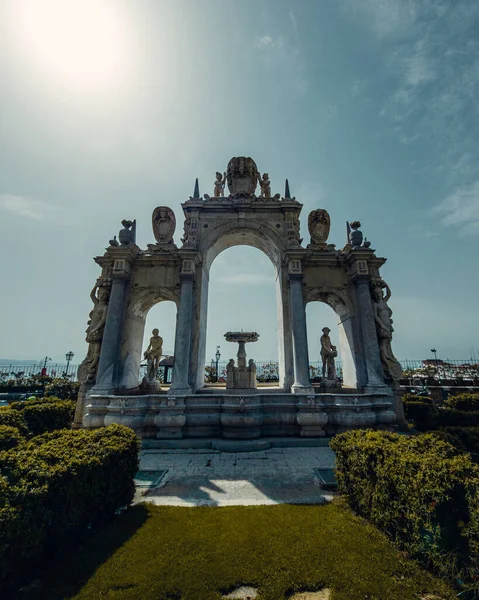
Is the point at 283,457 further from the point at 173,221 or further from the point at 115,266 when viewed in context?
the point at 173,221

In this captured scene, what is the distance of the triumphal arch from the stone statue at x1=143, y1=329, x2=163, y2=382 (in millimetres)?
74

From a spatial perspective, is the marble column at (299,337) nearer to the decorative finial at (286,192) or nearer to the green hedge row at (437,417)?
the decorative finial at (286,192)

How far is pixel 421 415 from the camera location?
577 inches

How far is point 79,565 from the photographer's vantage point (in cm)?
405

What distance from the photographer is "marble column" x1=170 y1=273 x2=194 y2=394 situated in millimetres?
12523

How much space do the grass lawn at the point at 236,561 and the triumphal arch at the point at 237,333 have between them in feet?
19.1

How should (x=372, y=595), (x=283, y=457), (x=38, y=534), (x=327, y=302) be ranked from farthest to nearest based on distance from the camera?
1. (x=327, y=302)
2. (x=283, y=457)
3. (x=38, y=534)
4. (x=372, y=595)

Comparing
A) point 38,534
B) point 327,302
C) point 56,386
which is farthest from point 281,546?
point 56,386

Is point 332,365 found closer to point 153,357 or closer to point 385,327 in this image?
point 385,327

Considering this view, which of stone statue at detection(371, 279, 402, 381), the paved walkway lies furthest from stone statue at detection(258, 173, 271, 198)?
the paved walkway

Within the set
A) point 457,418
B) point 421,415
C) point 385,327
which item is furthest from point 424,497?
point 457,418

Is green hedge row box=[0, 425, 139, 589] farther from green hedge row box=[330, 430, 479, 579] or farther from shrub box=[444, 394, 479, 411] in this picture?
shrub box=[444, 394, 479, 411]

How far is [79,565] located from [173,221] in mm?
15288

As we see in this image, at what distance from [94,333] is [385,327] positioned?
48.2ft
